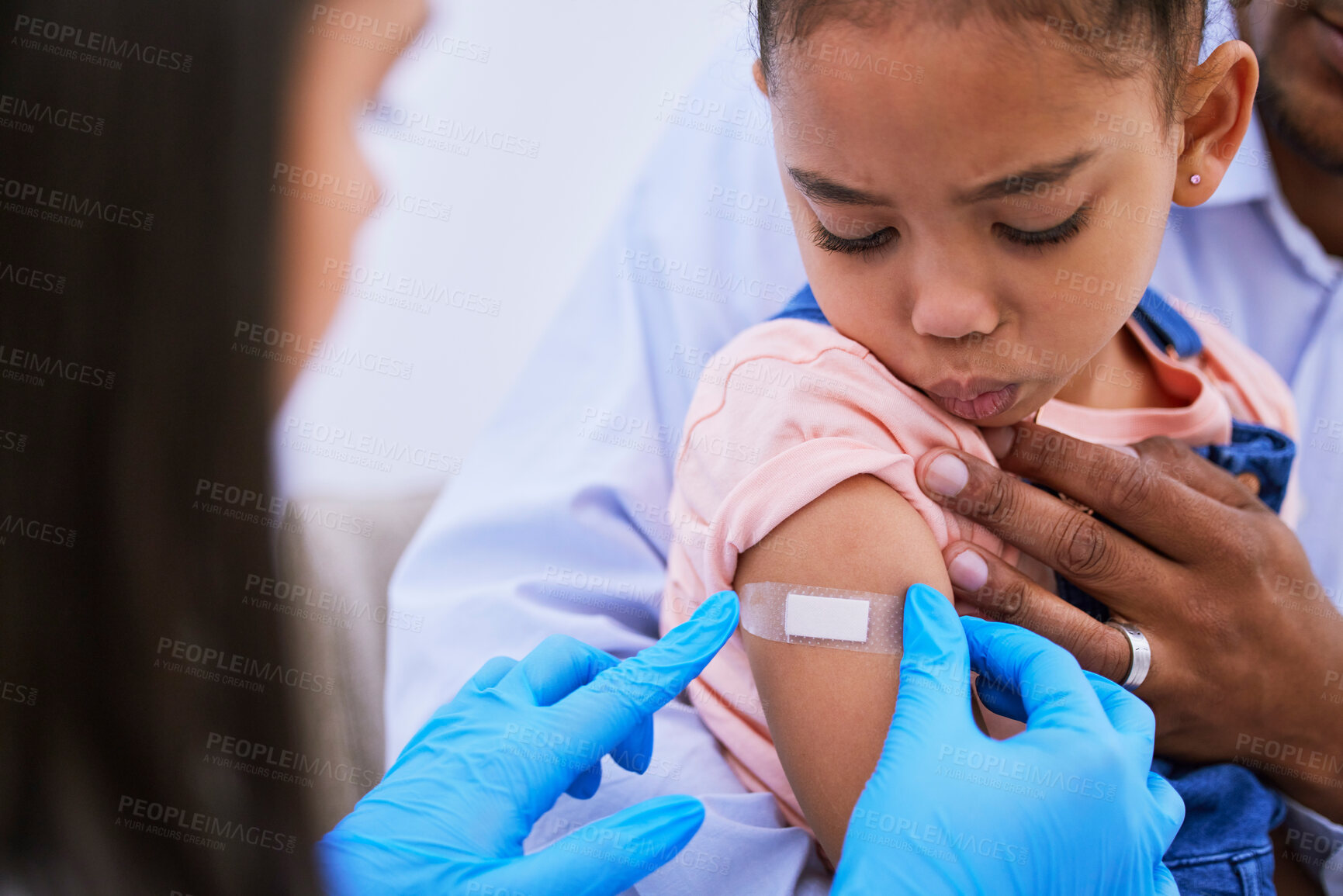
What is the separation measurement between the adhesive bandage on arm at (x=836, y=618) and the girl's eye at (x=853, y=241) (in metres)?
0.40

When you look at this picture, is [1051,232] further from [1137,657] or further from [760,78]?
[1137,657]

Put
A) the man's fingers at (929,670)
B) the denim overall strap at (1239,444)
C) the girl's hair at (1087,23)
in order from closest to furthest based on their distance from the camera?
1. the girl's hair at (1087,23)
2. the man's fingers at (929,670)
3. the denim overall strap at (1239,444)

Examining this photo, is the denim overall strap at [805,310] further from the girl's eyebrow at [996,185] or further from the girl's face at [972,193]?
the girl's eyebrow at [996,185]

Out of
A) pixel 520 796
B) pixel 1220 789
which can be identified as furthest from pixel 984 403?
pixel 520 796

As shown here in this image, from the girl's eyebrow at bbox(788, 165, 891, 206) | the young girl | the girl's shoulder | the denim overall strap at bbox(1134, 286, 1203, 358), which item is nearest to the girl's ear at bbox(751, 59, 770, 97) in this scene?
the young girl

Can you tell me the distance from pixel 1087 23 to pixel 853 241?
311mm

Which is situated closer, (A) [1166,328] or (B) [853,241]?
(B) [853,241]

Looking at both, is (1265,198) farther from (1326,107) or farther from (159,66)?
(159,66)

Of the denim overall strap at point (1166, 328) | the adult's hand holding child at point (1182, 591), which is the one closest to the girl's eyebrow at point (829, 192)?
the adult's hand holding child at point (1182, 591)

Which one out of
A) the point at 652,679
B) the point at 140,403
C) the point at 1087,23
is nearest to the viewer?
the point at 140,403

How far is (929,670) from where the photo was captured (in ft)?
3.21

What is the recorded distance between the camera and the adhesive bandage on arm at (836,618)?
3.20 feet

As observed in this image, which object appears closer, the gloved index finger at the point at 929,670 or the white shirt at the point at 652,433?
the gloved index finger at the point at 929,670

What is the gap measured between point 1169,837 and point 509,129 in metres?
1.68
